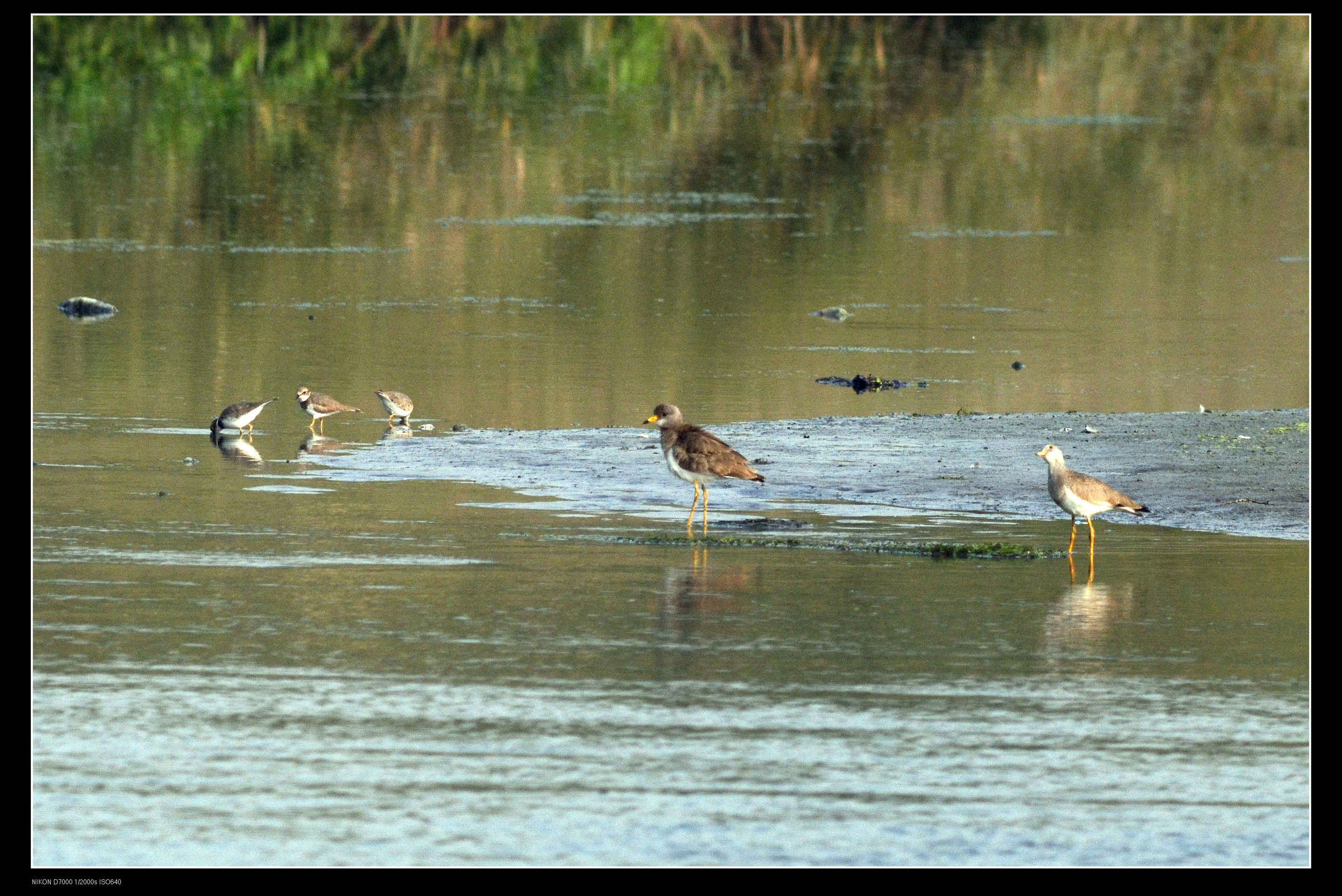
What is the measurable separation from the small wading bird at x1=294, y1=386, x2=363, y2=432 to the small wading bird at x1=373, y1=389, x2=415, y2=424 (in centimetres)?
38

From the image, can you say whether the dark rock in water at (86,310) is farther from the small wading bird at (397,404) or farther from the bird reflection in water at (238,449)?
the bird reflection in water at (238,449)

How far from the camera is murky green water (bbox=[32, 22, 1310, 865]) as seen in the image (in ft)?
27.6

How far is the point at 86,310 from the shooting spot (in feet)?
84.2

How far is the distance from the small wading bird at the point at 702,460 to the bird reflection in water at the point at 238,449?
365 centimetres

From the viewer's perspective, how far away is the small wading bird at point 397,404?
19312 millimetres

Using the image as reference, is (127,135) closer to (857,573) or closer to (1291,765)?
(857,573)

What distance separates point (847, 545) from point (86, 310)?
14260 mm

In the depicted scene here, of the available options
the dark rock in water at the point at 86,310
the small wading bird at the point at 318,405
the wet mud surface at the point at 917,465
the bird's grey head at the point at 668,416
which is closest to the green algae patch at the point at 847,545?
the wet mud surface at the point at 917,465

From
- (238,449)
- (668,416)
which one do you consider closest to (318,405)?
(238,449)

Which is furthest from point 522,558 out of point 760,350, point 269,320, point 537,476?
point 269,320

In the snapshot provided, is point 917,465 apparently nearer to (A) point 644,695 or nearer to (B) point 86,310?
(A) point 644,695

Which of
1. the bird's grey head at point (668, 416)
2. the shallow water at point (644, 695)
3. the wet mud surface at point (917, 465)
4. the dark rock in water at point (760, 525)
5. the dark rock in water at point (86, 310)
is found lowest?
the shallow water at point (644, 695)

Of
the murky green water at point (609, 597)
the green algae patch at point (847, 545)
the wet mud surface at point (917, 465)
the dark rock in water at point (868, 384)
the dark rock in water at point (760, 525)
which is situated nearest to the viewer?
the murky green water at point (609, 597)

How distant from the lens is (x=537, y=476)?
16.5m
